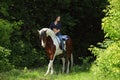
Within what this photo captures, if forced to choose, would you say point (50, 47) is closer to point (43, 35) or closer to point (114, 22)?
point (43, 35)

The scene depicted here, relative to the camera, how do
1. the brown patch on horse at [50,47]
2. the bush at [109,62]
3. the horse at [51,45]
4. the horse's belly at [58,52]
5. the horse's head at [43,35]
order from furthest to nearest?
the horse's belly at [58,52] → the brown patch on horse at [50,47] → the horse at [51,45] → the horse's head at [43,35] → the bush at [109,62]

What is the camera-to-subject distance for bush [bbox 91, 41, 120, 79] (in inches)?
402

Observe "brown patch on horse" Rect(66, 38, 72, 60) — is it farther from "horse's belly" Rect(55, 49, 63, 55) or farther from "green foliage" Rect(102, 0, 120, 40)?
"green foliage" Rect(102, 0, 120, 40)

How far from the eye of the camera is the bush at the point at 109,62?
10219 mm

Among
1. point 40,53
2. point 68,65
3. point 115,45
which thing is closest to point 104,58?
point 115,45

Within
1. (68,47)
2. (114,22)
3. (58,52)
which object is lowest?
(58,52)

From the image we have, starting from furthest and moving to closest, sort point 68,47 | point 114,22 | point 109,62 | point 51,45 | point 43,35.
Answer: point 68,47
point 51,45
point 43,35
point 114,22
point 109,62

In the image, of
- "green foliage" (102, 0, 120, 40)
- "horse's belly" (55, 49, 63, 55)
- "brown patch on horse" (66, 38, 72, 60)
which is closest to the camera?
"green foliage" (102, 0, 120, 40)

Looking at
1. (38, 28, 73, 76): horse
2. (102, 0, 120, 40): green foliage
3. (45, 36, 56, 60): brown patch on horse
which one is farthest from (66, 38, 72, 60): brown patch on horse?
(102, 0, 120, 40): green foliage

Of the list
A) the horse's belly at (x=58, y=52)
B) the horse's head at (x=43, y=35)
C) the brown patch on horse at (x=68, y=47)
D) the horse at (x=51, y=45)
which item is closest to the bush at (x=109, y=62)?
the horse at (x=51, y=45)

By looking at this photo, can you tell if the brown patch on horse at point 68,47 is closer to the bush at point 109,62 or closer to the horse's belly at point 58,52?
the horse's belly at point 58,52

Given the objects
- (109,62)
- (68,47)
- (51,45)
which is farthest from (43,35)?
(109,62)

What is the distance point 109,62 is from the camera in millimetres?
10422

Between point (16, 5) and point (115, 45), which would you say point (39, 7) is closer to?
point (16, 5)
